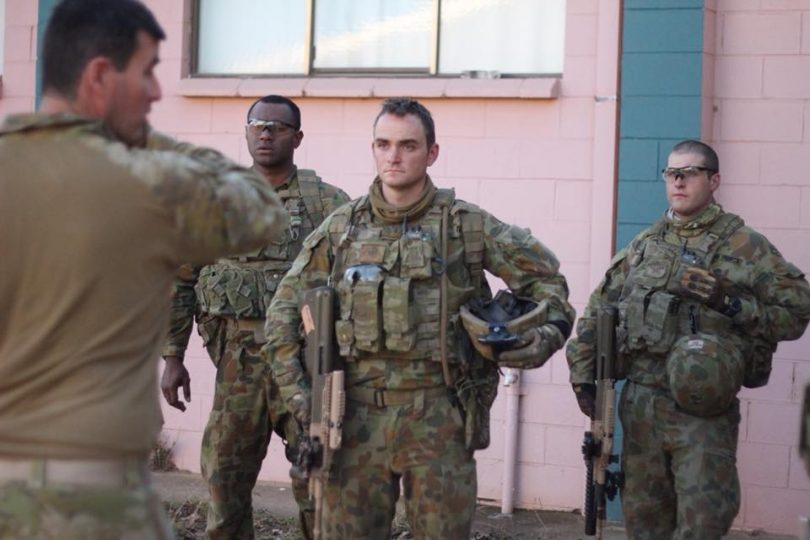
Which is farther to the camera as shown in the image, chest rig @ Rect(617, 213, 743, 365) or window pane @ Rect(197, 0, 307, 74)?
window pane @ Rect(197, 0, 307, 74)

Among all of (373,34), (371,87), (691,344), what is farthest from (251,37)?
(691,344)

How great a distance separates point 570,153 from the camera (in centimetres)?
815

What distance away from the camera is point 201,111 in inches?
355

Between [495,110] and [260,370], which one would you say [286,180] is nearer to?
[260,370]

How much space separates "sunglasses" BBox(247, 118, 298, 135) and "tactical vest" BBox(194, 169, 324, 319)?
25cm

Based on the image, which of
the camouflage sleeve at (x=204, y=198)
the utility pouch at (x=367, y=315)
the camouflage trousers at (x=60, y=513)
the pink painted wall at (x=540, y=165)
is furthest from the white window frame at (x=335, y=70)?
the camouflage trousers at (x=60, y=513)

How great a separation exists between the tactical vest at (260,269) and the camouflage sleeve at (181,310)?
0.10 metres

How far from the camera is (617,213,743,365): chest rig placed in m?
6.63

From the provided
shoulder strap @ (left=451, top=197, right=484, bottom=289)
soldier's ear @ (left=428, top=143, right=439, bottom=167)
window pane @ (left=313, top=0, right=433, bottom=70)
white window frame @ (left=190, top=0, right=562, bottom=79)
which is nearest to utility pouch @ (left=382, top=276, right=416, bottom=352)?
shoulder strap @ (left=451, top=197, right=484, bottom=289)

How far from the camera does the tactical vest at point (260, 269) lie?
6715 millimetres

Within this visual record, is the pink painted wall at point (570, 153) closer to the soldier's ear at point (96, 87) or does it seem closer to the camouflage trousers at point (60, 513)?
the soldier's ear at point (96, 87)

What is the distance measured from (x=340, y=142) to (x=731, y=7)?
2437 mm

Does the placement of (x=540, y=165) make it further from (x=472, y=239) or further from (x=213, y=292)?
(x=472, y=239)

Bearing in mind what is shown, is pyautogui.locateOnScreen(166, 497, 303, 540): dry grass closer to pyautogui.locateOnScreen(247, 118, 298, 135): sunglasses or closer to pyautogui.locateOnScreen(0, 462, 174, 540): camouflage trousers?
pyautogui.locateOnScreen(247, 118, 298, 135): sunglasses
